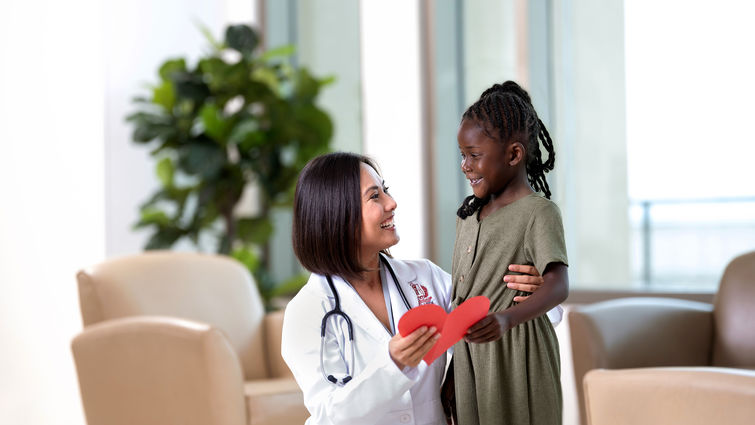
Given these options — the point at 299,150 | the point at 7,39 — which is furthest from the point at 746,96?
the point at 7,39

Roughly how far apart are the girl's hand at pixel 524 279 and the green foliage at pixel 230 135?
3079 millimetres

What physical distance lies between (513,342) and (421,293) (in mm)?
225

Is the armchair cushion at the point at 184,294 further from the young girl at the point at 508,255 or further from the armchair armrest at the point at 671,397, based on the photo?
the young girl at the point at 508,255

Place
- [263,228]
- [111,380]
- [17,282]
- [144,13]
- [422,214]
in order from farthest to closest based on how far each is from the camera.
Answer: [144,13], [263,228], [422,214], [17,282], [111,380]

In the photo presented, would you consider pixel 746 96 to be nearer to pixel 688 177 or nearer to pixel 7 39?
pixel 688 177

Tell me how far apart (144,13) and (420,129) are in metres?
1.77

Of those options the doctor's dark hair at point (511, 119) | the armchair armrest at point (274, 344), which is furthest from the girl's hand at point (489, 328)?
the armchair armrest at point (274, 344)

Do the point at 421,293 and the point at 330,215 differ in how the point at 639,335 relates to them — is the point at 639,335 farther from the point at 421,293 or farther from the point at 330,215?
the point at 330,215

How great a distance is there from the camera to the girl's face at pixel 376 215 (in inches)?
45.6

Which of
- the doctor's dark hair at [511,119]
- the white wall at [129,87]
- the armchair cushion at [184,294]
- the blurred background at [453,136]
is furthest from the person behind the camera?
the white wall at [129,87]

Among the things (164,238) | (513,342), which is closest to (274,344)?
(164,238)

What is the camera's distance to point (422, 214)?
3.95 m

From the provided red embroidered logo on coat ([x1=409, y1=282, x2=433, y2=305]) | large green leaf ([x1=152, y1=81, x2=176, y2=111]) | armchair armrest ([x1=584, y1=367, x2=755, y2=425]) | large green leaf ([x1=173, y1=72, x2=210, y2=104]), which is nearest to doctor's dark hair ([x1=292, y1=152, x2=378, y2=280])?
red embroidered logo on coat ([x1=409, y1=282, x2=433, y2=305])

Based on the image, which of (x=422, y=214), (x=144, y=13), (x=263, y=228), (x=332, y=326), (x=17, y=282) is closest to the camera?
(x=332, y=326)
